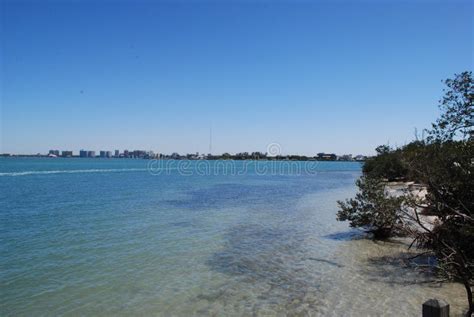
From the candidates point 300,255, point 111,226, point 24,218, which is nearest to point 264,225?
point 300,255

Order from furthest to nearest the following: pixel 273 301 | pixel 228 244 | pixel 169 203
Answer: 1. pixel 169 203
2. pixel 228 244
3. pixel 273 301

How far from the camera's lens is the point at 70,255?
13.8 metres

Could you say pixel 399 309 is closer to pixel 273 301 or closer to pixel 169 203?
pixel 273 301

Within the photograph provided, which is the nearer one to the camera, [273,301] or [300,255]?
[273,301]

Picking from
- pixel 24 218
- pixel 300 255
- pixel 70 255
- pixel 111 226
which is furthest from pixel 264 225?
pixel 24 218

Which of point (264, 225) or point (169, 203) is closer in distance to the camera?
point (264, 225)

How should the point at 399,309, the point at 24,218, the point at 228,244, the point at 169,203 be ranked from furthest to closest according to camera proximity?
the point at 169,203
the point at 24,218
the point at 228,244
the point at 399,309

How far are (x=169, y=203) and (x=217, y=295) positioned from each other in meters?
21.8

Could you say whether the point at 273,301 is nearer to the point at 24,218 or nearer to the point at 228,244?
the point at 228,244

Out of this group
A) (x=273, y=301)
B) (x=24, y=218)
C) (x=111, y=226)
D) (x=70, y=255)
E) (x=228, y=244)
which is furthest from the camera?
(x=24, y=218)

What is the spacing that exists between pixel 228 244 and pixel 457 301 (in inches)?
348

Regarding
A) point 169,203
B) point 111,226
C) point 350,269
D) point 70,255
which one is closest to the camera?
point 350,269

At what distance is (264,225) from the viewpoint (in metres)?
20.7

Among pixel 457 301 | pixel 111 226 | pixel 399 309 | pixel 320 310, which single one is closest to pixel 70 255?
pixel 111 226
